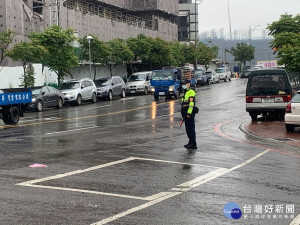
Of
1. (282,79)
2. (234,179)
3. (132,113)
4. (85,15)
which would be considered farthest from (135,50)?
(234,179)

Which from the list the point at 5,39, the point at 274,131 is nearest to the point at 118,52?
the point at 5,39

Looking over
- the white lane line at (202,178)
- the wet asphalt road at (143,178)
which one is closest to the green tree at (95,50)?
the wet asphalt road at (143,178)

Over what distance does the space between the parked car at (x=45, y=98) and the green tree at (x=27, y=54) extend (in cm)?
413

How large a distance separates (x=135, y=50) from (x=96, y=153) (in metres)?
45.4

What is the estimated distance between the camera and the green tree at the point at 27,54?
120 ft

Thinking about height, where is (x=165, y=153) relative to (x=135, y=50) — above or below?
below

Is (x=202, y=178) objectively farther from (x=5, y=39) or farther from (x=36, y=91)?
(x=5, y=39)

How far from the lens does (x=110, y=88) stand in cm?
4228

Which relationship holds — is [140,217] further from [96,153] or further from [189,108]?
[189,108]

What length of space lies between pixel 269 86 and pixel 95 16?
39.7m

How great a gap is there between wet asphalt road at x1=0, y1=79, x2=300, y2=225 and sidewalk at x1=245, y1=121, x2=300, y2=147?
24.1 inches

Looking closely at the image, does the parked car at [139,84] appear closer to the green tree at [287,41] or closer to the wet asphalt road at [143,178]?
the green tree at [287,41]

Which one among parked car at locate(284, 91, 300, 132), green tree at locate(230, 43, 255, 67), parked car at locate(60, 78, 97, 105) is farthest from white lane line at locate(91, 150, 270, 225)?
green tree at locate(230, 43, 255, 67)

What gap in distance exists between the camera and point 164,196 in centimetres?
850
